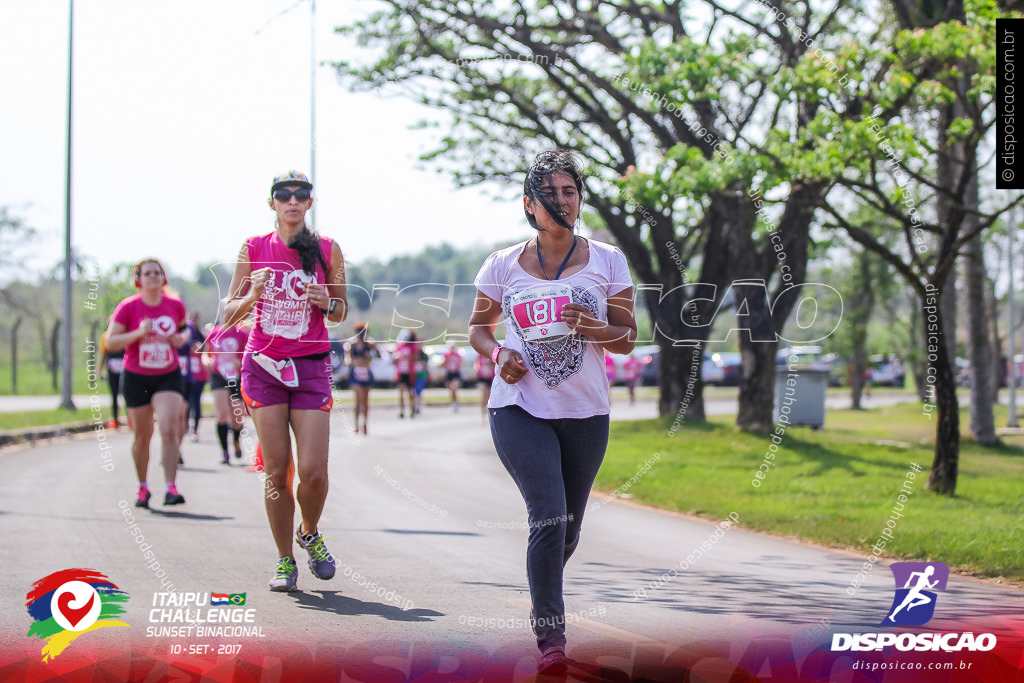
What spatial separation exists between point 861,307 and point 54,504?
24305mm

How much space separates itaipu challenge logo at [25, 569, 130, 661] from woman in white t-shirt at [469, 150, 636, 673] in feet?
6.10

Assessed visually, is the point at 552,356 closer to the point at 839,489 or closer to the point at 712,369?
the point at 839,489

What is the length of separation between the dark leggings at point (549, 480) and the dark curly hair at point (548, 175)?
0.76m

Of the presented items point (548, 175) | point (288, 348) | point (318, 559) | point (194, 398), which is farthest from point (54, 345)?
point (548, 175)

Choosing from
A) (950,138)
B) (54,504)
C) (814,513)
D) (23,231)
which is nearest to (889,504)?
(814,513)

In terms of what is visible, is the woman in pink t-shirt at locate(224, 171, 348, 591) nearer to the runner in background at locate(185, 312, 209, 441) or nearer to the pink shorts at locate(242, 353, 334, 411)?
the pink shorts at locate(242, 353, 334, 411)

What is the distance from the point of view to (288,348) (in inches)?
211

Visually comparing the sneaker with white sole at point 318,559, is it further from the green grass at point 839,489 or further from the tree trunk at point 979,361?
the tree trunk at point 979,361

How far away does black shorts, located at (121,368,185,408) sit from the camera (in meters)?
8.55

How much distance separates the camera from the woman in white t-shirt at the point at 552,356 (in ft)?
13.2

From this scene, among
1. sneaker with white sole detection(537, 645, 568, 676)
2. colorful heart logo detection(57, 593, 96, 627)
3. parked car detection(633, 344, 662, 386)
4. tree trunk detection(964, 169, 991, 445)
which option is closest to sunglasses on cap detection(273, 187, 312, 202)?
colorful heart logo detection(57, 593, 96, 627)

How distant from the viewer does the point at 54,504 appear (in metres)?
8.64

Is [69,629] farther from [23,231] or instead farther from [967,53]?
[23,231]

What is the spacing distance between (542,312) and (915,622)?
238cm
